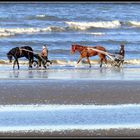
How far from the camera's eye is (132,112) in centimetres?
1537

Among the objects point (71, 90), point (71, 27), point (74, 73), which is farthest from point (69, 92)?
point (71, 27)

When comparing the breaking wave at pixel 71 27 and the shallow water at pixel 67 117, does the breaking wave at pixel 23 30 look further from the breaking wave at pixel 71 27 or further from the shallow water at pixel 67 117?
the shallow water at pixel 67 117

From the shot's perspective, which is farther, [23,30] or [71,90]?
[23,30]

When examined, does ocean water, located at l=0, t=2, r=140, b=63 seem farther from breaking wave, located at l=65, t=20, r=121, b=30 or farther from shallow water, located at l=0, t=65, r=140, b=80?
shallow water, located at l=0, t=65, r=140, b=80

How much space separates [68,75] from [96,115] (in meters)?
9.07

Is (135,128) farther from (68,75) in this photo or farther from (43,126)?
(68,75)

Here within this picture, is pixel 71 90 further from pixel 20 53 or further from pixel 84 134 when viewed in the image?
pixel 20 53

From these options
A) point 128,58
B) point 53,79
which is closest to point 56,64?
point 128,58

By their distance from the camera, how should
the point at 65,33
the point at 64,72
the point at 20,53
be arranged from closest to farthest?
the point at 64,72 < the point at 20,53 < the point at 65,33

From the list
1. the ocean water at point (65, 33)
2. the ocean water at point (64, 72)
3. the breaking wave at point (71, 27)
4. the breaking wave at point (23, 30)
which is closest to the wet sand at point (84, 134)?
the ocean water at point (64, 72)

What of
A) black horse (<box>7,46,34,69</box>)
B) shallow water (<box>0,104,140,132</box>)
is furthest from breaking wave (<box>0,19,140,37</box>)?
shallow water (<box>0,104,140,132</box>)

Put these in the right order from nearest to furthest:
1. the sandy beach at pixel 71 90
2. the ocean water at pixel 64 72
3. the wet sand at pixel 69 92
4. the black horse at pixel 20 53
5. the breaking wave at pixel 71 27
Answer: the sandy beach at pixel 71 90 < the ocean water at pixel 64 72 < the wet sand at pixel 69 92 < the black horse at pixel 20 53 < the breaking wave at pixel 71 27

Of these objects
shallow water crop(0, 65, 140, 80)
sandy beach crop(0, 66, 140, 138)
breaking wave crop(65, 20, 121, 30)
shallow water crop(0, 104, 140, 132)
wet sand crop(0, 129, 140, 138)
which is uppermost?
wet sand crop(0, 129, 140, 138)

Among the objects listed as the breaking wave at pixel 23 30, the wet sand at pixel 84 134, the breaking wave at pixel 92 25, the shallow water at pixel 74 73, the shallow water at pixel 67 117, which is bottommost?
the breaking wave at pixel 92 25
